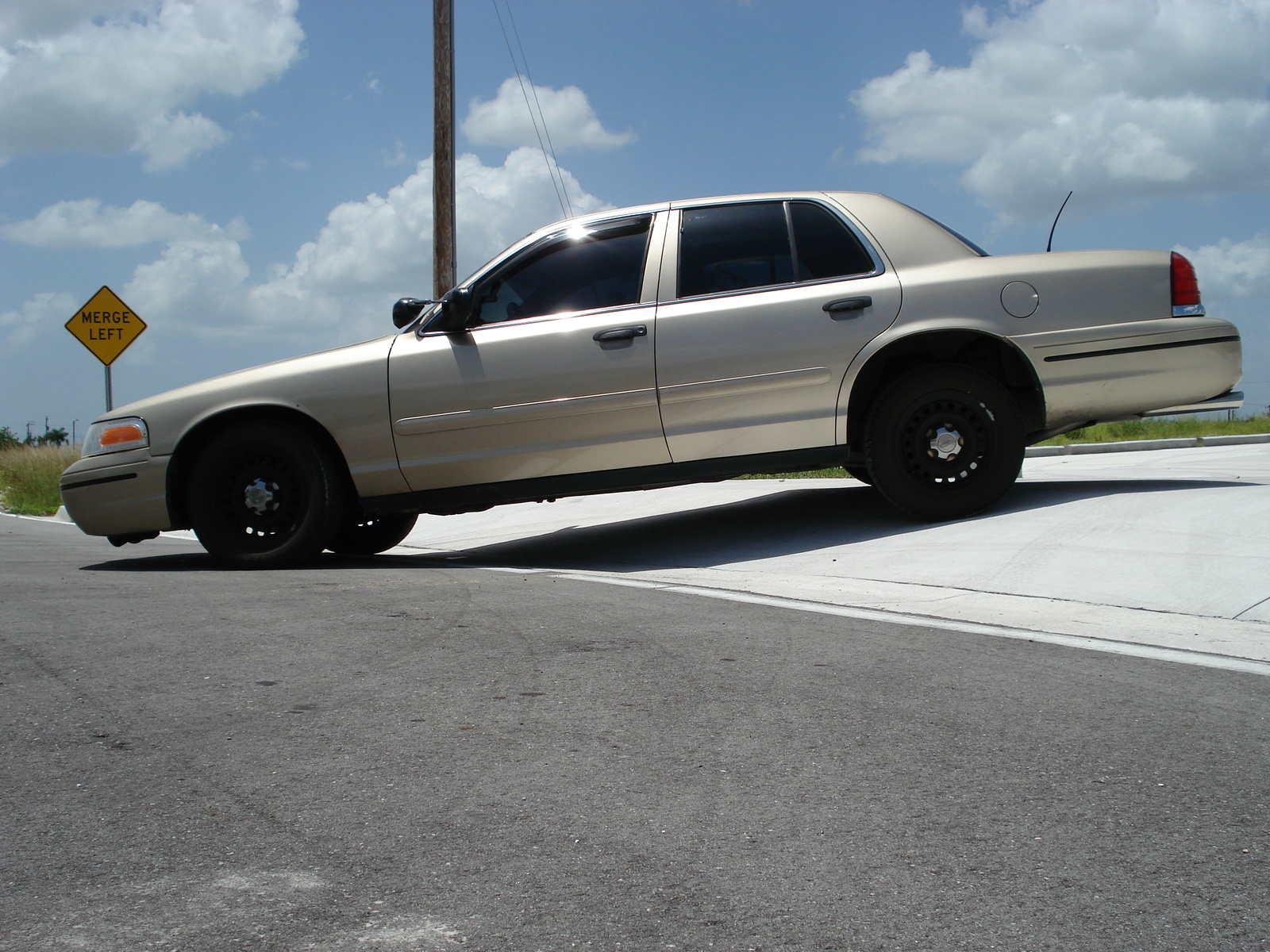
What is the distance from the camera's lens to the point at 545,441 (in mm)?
6371

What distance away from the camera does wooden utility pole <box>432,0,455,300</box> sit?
43.4 feet

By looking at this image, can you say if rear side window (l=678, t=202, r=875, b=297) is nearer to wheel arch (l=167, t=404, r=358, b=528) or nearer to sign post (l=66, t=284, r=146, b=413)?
wheel arch (l=167, t=404, r=358, b=528)

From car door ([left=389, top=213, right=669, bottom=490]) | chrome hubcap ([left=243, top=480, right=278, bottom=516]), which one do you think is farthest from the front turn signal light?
car door ([left=389, top=213, right=669, bottom=490])

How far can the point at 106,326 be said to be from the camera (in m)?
16.7

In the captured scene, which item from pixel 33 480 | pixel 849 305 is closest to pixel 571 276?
pixel 849 305

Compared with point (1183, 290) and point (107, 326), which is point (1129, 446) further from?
point (107, 326)

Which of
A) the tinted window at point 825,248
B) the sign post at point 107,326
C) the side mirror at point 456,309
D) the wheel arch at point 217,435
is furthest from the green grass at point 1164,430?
the sign post at point 107,326

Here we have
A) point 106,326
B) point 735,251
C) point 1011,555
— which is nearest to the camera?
point 1011,555

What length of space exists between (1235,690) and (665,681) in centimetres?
170

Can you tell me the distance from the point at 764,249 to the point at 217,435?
336 centimetres

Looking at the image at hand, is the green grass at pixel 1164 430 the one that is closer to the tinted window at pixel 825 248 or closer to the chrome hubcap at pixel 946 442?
the chrome hubcap at pixel 946 442

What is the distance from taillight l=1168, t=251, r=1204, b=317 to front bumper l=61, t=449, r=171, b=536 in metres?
5.77

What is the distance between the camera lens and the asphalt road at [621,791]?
79.4 inches

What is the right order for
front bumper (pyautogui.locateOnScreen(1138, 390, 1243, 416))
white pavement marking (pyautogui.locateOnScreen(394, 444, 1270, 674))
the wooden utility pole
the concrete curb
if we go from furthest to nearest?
the wooden utility pole → the concrete curb → front bumper (pyautogui.locateOnScreen(1138, 390, 1243, 416)) → white pavement marking (pyautogui.locateOnScreen(394, 444, 1270, 674))
